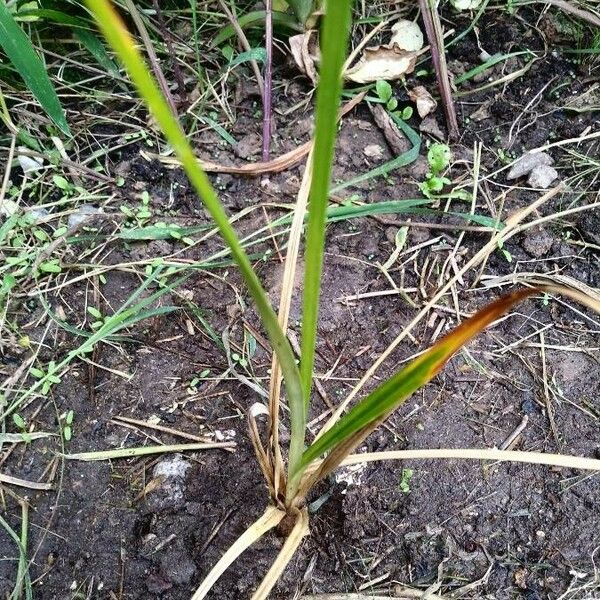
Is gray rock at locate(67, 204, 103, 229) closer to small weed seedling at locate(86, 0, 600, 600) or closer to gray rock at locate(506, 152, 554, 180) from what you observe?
small weed seedling at locate(86, 0, 600, 600)

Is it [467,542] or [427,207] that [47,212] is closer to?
[427,207]

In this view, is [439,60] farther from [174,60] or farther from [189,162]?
[189,162]

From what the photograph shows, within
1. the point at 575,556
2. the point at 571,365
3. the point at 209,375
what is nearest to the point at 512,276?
the point at 571,365

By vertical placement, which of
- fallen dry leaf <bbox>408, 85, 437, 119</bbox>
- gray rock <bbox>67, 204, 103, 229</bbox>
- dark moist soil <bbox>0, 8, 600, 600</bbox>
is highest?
gray rock <bbox>67, 204, 103, 229</bbox>

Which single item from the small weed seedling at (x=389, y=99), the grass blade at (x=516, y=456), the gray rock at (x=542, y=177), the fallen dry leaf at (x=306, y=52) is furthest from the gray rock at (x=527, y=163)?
the grass blade at (x=516, y=456)

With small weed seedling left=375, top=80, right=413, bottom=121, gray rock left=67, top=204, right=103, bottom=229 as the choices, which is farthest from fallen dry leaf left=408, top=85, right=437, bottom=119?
gray rock left=67, top=204, right=103, bottom=229
